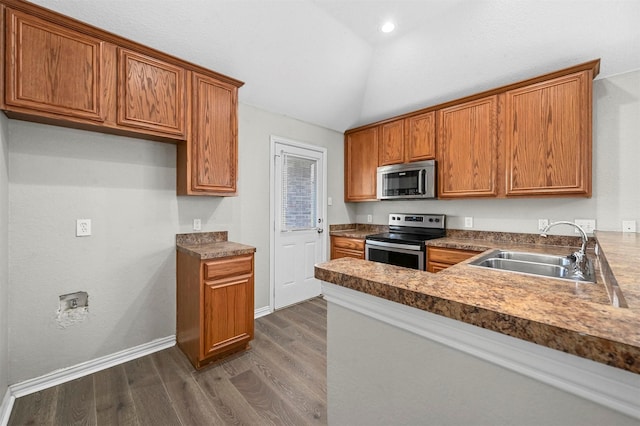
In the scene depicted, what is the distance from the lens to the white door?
3.51m

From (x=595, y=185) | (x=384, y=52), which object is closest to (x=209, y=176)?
(x=384, y=52)

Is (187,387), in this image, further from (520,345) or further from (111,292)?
(520,345)

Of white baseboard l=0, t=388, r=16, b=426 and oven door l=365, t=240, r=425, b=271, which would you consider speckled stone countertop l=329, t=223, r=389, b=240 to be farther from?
white baseboard l=0, t=388, r=16, b=426

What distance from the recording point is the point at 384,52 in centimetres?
320

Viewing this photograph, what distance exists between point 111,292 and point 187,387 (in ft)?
3.46

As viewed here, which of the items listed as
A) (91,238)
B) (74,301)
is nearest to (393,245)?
(91,238)

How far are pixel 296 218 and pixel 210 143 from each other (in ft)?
5.08

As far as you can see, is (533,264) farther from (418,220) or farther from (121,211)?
(121,211)

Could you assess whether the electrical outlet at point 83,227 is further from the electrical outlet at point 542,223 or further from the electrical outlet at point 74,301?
the electrical outlet at point 542,223

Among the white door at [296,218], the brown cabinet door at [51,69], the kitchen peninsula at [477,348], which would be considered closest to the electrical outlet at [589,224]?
the kitchen peninsula at [477,348]

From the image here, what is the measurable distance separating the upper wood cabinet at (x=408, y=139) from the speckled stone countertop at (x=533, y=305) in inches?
98.8

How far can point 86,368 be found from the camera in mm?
2184

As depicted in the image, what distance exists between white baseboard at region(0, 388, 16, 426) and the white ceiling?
2634mm

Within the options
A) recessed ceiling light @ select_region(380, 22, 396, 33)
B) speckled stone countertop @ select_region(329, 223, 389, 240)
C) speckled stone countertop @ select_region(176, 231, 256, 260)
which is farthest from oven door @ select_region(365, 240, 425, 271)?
recessed ceiling light @ select_region(380, 22, 396, 33)
